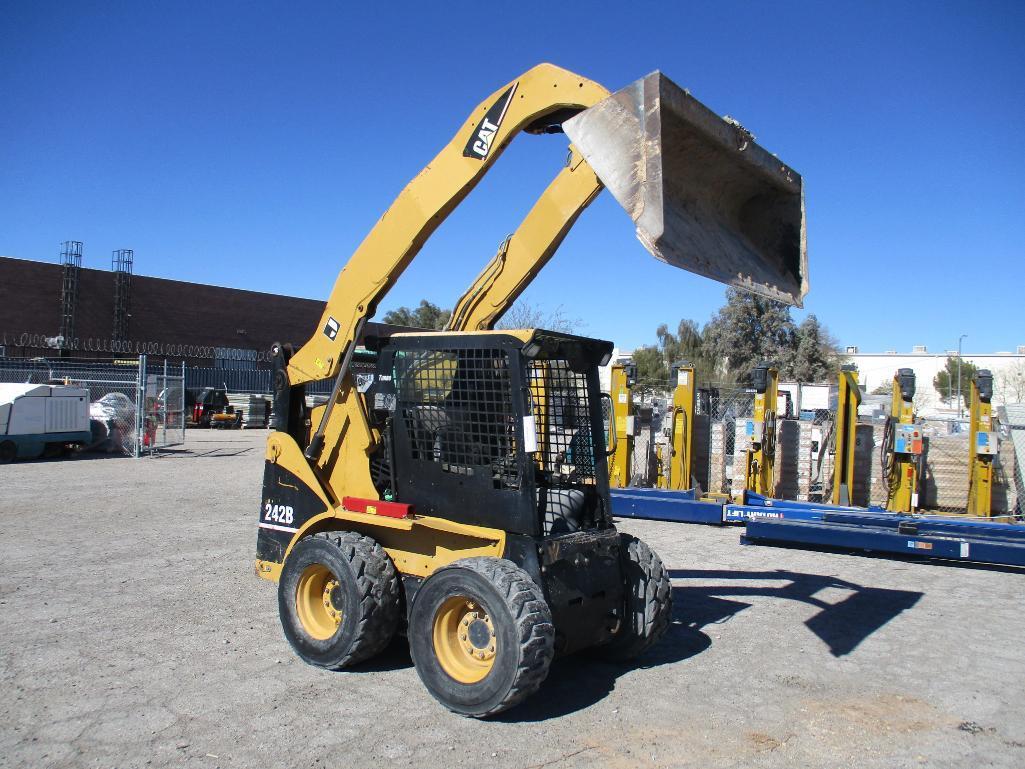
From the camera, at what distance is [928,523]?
32.3ft

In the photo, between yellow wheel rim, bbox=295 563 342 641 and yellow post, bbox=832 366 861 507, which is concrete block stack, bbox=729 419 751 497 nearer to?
yellow post, bbox=832 366 861 507

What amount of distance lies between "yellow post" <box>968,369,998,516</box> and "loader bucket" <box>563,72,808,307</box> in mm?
7137

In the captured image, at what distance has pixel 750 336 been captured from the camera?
49500 millimetres

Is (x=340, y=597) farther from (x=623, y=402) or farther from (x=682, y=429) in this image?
(x=682, y=429)

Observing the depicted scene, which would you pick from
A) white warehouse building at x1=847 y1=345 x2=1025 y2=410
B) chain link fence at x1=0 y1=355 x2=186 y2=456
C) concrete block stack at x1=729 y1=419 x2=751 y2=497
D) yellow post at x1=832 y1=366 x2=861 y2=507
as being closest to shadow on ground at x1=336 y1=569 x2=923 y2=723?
yellow post at x1=832 y1=366 x2=861 y2=507

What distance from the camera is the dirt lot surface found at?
441 cm

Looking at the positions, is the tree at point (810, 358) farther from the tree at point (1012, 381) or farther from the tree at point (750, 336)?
the tree at point (1012, 381)

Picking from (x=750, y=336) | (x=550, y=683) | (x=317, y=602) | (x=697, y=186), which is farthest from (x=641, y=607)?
(x=750, y=336)

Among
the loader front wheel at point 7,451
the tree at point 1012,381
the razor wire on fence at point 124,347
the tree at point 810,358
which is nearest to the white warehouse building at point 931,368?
the tree at point 1012,381

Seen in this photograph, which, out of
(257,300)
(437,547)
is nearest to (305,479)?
(437,547)

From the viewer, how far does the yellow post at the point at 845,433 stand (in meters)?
12.1

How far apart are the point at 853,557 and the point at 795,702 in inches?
228

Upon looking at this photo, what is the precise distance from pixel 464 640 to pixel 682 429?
29.6ft

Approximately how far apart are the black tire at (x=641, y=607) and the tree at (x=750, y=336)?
43928mm
